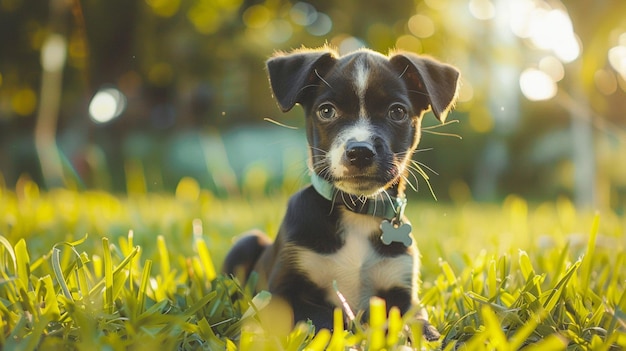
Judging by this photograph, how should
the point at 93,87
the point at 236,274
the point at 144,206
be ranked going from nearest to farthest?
the point at 236,274 → the point at 144,206 → the point at 93,87

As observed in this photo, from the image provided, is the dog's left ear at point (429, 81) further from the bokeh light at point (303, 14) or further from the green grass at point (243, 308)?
the bokeh light at point (303, 14)

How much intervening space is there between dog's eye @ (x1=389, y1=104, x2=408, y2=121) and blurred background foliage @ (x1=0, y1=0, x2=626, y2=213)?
17.9ft

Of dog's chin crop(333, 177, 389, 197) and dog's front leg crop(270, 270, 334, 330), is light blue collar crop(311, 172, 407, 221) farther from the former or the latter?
dog's front leg crop(270, 270, 334, 330)

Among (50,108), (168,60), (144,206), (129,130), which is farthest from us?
(129,130)

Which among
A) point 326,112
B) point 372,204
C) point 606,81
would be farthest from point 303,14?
point 372,204

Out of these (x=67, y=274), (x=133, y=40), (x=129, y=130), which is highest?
(x=133, y=40)

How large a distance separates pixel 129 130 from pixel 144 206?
28.6 feet

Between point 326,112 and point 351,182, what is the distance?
369 millimetres

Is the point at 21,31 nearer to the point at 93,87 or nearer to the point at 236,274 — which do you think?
the point at 93,87

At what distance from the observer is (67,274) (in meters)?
2.53

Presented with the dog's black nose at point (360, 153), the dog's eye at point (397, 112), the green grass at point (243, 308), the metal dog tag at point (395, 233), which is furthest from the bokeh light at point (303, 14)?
the dog's black nose at point (360, 153)

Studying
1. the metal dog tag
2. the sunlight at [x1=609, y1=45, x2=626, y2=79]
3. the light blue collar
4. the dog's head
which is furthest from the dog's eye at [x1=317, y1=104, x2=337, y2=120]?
the sunlight at [x1=609, y1=45, x2=626, y2=79]

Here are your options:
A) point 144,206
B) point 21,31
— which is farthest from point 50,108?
point 144,206

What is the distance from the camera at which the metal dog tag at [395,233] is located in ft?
9.00
